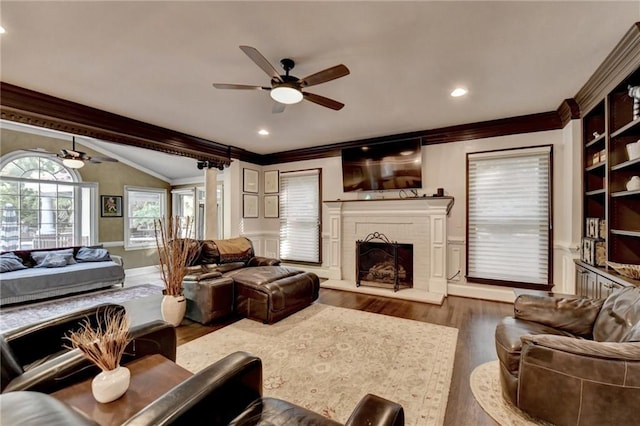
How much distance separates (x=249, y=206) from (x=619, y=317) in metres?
5.65

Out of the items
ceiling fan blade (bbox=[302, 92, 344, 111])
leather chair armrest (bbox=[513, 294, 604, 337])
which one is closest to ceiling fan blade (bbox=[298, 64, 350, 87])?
ceiling fan blade (bbox=[302, 92, 344, 111])

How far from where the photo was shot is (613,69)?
2.55 metres

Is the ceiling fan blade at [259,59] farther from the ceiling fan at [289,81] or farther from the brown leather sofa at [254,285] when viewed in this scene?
the brown leather sofa at [254,285]

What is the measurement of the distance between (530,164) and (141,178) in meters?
8.07

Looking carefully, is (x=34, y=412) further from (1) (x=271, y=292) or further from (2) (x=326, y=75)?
(1) (x=271, y=292)

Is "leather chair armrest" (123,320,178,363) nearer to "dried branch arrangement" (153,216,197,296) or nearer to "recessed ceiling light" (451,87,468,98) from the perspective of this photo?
"dried branch arrangement" (153,216,197,296)

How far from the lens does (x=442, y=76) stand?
9.32 feet

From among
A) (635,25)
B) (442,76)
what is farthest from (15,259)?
(635,25)

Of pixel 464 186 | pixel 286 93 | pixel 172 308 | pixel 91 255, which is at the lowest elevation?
pixel 172 308

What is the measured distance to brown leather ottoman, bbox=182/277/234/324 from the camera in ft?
10.9

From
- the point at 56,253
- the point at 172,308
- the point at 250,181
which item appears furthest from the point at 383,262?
the point at 56,253

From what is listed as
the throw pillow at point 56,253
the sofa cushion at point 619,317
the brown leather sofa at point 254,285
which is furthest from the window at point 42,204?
the sofa cushion at point 619,317

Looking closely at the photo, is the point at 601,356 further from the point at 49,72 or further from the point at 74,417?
the point at 49,72

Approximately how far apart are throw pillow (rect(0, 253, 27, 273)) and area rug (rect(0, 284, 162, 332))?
735 millimetres
